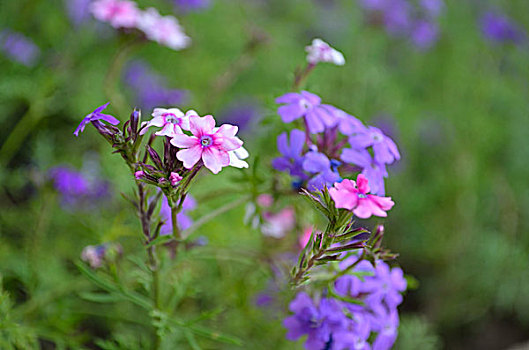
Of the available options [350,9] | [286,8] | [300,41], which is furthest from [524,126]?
[286,8]

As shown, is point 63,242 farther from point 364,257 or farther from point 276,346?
point 364,257

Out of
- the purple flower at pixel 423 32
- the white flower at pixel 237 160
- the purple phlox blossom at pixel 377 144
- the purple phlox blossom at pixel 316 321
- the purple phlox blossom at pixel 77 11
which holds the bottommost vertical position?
the purple phlox blossom at pixel 316 321

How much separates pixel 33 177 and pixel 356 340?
113 cm

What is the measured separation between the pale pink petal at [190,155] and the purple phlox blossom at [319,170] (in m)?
0.29

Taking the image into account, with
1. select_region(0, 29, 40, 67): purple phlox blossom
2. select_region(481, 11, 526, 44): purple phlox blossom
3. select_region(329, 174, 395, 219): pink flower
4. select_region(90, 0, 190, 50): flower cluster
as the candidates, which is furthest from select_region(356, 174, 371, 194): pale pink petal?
select_region(481, 11, 526, 44): purple phlox blossom

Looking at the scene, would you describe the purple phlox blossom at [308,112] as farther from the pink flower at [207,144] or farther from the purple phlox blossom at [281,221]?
the purple phlox blossom at [281,221]

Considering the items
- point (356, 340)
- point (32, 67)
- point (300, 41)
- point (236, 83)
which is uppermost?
point (300, 41)

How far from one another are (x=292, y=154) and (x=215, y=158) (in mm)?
340

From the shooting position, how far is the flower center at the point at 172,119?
93cm

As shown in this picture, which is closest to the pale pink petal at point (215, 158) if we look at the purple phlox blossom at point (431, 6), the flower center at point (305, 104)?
the flower center at point (305, 104)

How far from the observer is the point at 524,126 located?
10.1ft

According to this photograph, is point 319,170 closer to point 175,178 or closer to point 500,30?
point 175,178

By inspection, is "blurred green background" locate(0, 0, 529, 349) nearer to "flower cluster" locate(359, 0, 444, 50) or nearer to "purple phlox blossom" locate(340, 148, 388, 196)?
"flower cluster" locate(359, 0, 444, 50)

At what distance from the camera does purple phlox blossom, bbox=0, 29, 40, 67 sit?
82.7 inches
